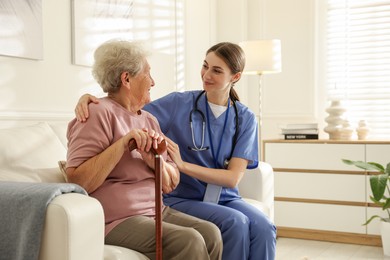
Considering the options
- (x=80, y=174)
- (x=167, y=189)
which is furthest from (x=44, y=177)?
(x=167, y=189)

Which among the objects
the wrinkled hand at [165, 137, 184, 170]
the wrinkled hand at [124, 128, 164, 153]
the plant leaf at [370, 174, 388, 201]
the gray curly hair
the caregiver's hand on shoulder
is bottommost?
the plant leaf at [370, 174, 388, 201]

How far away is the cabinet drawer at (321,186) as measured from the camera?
4.08 metres

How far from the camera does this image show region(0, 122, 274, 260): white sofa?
150cm

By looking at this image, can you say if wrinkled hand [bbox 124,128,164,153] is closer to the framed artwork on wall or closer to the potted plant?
the framed artwork on wall

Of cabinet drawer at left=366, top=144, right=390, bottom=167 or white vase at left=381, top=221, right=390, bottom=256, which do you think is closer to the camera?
white vase at left=381, top=221, right=390, bottom=256

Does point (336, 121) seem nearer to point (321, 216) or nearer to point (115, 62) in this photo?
point (321, 216)

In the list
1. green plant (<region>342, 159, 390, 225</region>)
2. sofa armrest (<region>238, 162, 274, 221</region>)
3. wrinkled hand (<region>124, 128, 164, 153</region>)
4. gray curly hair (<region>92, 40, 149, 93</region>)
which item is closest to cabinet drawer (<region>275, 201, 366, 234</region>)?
green plant (<region>342, 159, 390, 225</region>)

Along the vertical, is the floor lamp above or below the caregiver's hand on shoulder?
above

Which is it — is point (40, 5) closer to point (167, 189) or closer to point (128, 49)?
point (128, 49)

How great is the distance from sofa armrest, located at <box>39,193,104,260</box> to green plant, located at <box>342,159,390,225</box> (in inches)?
102

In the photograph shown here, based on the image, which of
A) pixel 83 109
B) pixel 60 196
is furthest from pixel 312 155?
pixel 60 196

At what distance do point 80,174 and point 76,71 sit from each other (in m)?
1.42

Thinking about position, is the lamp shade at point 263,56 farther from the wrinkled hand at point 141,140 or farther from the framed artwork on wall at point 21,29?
the wrinkled hand at point 141,140

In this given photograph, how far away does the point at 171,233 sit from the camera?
6.15 ft
